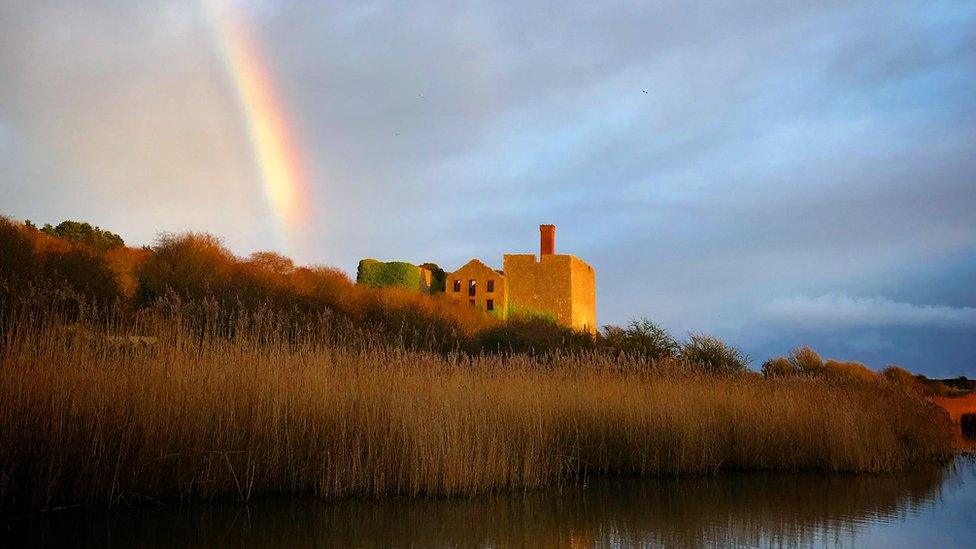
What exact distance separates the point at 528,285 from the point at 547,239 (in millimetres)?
3129

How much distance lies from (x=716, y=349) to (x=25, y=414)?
1529 centimetres

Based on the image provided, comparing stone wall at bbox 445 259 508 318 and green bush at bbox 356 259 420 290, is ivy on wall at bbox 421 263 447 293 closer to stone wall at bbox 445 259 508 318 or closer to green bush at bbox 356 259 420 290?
stone wall at bbox 445 259 508 318

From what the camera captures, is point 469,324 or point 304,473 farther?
point 469,324

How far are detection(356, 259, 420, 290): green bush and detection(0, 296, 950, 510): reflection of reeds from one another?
1185 inches

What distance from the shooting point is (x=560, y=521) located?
705 cm

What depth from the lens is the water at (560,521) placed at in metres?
6.15

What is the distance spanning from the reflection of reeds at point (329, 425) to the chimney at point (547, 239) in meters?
34.7

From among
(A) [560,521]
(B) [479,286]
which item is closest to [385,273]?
(B) [479,286]

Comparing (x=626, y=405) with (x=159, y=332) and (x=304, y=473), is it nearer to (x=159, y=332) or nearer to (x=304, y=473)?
(x=304, y=473)

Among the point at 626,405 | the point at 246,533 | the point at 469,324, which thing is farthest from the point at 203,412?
the point at 469,324

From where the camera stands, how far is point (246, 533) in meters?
6.27

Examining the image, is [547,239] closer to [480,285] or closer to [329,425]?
[480,285]

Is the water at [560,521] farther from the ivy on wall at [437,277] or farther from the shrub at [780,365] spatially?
the ivy on wall at [437,277]

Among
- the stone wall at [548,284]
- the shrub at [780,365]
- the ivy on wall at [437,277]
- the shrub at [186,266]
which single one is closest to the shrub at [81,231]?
the shrub at [186,266]
